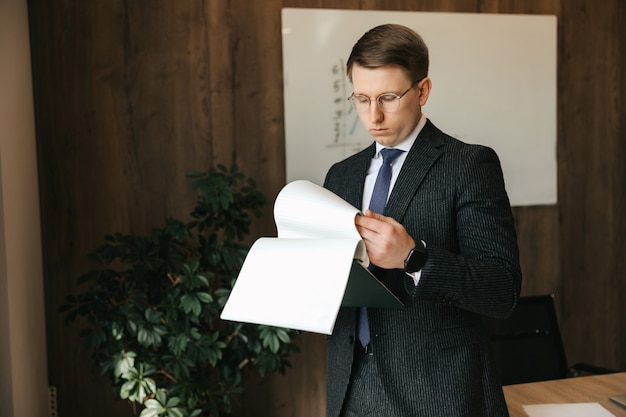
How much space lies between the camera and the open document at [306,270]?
3.36 ft

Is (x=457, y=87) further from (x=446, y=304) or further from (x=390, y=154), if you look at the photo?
(x=446, y=304)

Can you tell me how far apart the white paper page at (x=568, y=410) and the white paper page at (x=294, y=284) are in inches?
38.0

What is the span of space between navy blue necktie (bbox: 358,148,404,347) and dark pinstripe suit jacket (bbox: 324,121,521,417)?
3 cm

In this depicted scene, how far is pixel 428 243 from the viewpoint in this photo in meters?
1.23

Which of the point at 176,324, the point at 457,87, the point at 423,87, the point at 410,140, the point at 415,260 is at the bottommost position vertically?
the point at 176,324

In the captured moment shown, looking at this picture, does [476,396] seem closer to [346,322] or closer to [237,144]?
[346,322]

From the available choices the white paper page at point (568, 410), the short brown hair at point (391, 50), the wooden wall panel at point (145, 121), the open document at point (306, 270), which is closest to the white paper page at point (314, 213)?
the open document at point (306, 270)

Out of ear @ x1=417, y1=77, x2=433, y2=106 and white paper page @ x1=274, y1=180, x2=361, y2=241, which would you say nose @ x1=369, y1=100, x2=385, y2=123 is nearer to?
ear @ x1=417, y1=77, x2=433, y2=106

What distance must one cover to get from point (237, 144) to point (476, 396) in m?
1.88

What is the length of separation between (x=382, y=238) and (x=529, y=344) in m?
1.71

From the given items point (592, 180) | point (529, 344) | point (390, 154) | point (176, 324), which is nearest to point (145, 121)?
point (176, 324)

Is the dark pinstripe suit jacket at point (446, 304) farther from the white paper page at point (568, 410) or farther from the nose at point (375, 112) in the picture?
the white paper page at point (568, 410)

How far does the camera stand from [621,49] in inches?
137

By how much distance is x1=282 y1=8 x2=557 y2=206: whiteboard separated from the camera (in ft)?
9.68
